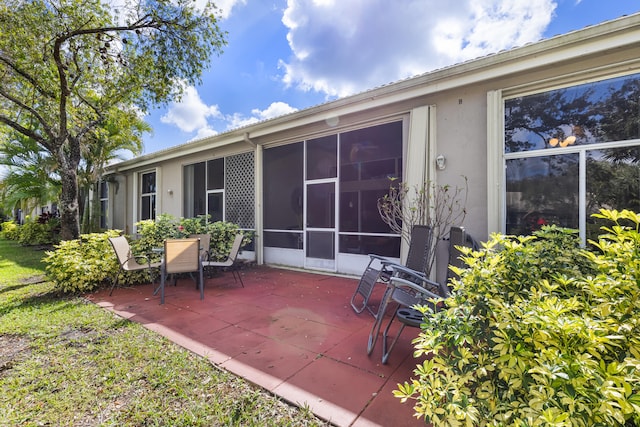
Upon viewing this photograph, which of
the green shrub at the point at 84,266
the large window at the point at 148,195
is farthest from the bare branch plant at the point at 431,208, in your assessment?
the large window at the point at 148,195

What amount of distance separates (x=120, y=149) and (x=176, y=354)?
11.6 meters

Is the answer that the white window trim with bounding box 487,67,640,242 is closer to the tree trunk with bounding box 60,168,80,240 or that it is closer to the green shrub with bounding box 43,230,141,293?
the green shrub with bounding box 43,230,141,293

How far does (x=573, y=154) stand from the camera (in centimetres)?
391

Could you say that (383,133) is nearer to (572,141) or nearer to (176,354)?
(572,141)

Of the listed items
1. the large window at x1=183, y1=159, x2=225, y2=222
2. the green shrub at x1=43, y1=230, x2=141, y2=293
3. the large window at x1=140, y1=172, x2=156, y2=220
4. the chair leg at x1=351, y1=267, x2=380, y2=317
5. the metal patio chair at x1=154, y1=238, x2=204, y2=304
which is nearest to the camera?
the chair leg at x1=351, y1=267, x2=380, y2=317

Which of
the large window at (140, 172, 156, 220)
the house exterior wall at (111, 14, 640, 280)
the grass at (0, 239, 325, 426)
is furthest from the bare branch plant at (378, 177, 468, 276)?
the large window at (140, 172, 156, 220)

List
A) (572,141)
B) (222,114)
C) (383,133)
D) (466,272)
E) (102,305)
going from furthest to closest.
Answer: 1. (222,114)
2. (383,133)
3. (102,305)
4. (572,141)
5. (466,272)

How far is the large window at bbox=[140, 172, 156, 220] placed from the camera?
37.8 ft

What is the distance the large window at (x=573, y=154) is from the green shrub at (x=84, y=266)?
6.88 m

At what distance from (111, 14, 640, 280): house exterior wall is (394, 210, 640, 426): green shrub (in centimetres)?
305

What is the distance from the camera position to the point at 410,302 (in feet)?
9.15

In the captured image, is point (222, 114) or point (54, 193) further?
point (222, 114)

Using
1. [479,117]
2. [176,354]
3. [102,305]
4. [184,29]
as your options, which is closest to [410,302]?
[176,354]

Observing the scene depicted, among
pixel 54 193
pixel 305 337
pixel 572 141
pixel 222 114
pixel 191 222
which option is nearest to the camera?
pixel 305 337
